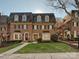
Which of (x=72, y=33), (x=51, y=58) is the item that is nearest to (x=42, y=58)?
(x=51, y=58)

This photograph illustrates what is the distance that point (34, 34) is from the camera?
251 ft

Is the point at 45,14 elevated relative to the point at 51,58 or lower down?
elevated

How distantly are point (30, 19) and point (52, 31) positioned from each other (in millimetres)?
8059

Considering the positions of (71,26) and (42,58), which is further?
(71,26)

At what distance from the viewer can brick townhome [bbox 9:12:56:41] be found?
76062 millimetres

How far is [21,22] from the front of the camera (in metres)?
76.8

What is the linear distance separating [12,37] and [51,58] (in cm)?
5706

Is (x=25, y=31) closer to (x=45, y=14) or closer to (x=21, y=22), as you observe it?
(x=21, y=22)

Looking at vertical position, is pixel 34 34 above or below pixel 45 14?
below

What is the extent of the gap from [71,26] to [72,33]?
2.22 meters

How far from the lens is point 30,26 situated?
252 ft

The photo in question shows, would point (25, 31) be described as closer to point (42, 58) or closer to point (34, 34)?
point (34, 34)

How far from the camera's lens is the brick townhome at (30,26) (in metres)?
76.1

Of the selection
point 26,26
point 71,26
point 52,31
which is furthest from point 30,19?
point 71,26
